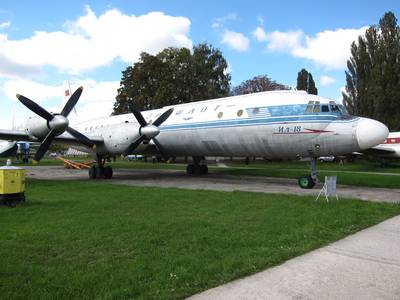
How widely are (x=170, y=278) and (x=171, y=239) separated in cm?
203

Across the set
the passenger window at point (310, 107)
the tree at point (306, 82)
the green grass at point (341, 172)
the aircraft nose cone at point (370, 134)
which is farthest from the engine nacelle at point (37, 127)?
the tree at point (306, 82)

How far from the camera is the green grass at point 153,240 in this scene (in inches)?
188

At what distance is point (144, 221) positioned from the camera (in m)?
8.52

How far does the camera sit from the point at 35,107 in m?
16.7

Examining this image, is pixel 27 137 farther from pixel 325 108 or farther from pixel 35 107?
pixel 325 108

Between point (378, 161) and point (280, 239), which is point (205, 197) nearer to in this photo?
point (280, 239)

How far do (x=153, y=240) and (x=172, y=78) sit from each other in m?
44.1

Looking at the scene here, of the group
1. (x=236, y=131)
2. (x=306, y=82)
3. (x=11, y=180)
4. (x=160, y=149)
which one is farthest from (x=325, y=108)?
(x=306, y=82)

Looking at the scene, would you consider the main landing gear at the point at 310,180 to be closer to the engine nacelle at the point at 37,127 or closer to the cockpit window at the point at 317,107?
the cockpit window at the point at 317,107

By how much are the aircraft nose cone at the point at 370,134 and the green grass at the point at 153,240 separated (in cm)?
354

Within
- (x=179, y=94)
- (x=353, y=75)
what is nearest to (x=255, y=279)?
(x=179, y=94)

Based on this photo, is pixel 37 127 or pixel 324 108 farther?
pixel 37 127

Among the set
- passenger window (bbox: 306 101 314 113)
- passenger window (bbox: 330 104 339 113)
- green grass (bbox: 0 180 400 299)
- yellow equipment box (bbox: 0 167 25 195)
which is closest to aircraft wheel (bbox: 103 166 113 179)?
green grass (bbox: 0 180 400 299)

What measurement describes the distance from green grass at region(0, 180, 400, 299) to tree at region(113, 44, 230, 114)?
38.4 metres
